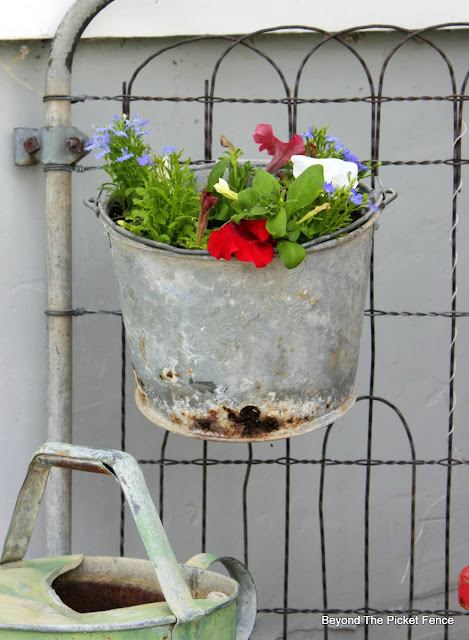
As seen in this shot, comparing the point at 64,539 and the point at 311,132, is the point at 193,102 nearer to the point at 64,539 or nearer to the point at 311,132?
the point at 311,132

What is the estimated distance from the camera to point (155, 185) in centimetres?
133

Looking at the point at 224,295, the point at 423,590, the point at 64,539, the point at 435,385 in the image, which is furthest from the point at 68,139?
the point at 423,590

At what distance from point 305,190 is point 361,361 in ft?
2.72

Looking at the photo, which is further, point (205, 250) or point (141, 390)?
point (141, 390)

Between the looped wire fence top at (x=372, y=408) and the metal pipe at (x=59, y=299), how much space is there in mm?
141

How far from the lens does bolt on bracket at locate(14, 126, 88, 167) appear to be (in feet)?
5.70

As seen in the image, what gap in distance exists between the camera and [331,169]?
1.33 m

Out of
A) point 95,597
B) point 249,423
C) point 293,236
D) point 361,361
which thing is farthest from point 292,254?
point 361,361

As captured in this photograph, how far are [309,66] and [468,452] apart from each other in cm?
104

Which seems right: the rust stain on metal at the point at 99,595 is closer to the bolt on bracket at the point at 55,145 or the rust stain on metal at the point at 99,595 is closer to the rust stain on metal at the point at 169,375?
the rust stain on metal at the point at 169,375

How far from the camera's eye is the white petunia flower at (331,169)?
4.35 feet

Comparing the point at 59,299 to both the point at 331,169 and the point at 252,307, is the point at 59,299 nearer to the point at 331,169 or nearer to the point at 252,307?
the point at 252,307

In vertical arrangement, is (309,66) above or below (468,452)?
above

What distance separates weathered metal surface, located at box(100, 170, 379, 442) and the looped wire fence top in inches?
18.4
